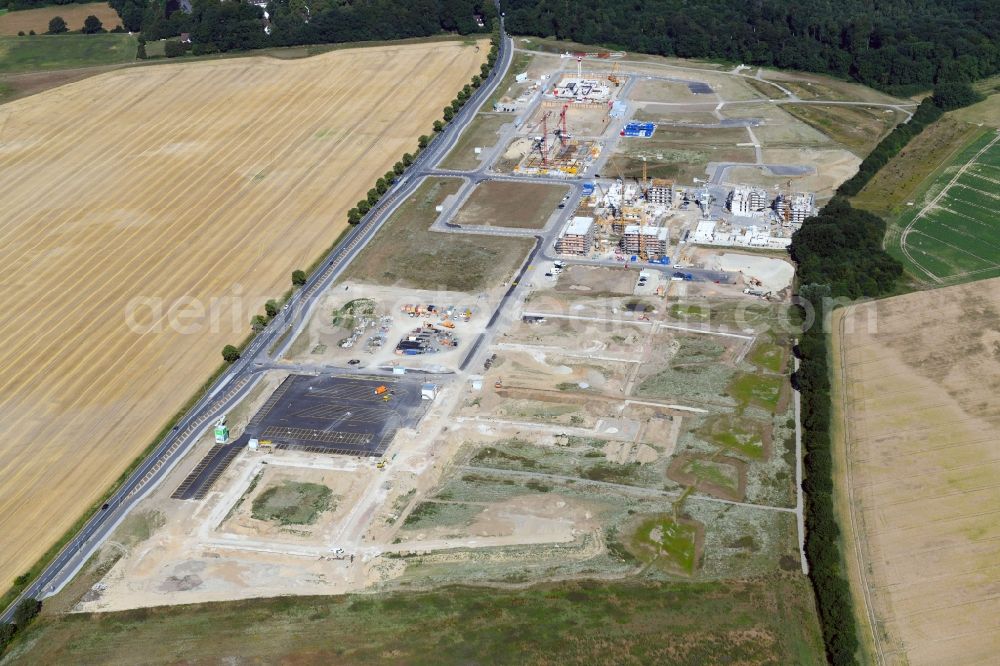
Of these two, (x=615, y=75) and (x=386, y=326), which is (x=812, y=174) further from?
(x=386, y=326)

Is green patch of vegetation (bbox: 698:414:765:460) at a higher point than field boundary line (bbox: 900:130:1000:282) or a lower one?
lower

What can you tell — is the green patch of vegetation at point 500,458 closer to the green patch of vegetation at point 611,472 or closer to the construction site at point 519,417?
the construction site at point 519,417

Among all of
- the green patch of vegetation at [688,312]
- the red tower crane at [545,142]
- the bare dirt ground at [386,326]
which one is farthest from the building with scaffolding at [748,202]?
the bare dirt ground at [386,326]

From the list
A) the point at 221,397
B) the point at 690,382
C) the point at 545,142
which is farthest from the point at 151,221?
the point at 690,382

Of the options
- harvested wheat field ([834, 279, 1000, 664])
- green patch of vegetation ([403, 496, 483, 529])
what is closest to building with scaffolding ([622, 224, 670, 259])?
harvested wheat field ([834, 279, 1000, 664])

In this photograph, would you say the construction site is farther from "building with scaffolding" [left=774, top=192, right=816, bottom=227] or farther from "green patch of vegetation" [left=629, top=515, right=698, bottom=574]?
"building with scaffolding" [left=774, top=192, right=816, bottom=227]

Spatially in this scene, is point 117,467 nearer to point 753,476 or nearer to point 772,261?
point 753,476

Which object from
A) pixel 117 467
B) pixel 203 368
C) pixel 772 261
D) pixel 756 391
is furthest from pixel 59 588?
pixel 772 261
